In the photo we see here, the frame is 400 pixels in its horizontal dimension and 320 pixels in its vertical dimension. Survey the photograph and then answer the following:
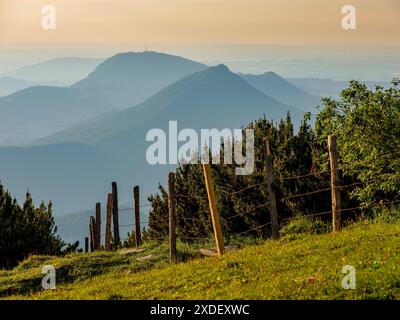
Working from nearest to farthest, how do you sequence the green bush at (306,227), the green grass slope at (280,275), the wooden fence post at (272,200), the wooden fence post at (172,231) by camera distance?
1. the green grass slope at (280,275)
2. the wooden fence post at (272,200)
3. the wooden fence post at (172,231)
4. the green bush at (306,227)

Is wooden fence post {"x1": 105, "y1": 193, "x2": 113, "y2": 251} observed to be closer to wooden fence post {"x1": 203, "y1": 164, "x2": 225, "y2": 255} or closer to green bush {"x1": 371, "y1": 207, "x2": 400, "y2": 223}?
wooden fence post {"x1": 203, "y1": 164, "x2": 225, "y2": 255}

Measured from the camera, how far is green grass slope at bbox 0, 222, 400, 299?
40.4ft

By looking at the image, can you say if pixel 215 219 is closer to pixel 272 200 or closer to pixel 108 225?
pixel 272 200

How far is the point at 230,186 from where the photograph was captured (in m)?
34.1

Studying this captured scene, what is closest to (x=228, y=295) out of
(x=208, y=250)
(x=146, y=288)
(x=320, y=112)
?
(x=146, y=288)

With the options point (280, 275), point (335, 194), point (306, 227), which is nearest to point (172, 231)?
point (306, 227)

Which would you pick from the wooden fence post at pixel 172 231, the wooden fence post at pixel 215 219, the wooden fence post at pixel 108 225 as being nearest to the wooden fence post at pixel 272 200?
the wooden fence post at pixel 215 219

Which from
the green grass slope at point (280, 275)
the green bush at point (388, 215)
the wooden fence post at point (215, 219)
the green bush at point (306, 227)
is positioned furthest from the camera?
the green bush at point (306, 227)

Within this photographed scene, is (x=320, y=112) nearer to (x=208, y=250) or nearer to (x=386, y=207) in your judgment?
(x=386, y=207)

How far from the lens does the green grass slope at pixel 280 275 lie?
12.3 meters

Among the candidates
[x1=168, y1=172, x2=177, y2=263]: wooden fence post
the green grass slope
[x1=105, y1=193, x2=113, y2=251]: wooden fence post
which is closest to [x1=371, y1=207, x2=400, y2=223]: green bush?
the green grass slope

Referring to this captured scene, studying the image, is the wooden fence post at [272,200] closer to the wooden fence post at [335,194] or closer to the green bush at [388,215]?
the wooden fence post at [335,194]

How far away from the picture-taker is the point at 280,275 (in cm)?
1402
